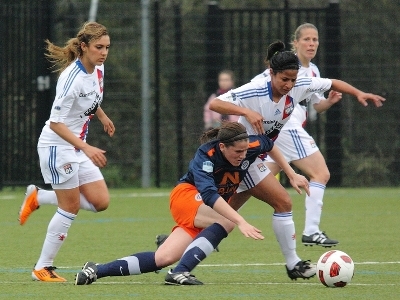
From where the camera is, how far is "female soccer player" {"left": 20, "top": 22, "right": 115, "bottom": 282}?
7301mm

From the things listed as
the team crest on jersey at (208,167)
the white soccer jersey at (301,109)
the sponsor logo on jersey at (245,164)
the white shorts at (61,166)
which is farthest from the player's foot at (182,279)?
the white soccer jersey at (301,109)

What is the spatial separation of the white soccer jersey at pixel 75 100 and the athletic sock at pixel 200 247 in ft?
4.02

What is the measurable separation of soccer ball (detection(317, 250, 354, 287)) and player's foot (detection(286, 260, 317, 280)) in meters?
0.34

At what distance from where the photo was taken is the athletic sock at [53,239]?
24.2ft

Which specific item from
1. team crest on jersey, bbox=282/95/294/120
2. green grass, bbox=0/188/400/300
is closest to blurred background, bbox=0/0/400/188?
green grass, bbox=0/188/400/300

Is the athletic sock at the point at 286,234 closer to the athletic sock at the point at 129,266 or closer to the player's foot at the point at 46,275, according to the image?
the athletic sock at the point at 129,266

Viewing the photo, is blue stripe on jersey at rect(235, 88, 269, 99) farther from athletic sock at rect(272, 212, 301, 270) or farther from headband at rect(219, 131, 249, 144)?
athletic sock at rect(272, 212, 301, 270)

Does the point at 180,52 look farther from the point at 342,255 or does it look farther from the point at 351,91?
the point at 342,255

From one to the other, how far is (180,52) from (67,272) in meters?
9.03

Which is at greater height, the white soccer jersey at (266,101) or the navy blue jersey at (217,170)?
the white soccer jersey at (266,101)

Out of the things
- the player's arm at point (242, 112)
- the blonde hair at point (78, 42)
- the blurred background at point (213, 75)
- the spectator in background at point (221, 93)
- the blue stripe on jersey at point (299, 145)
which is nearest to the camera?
the player's arm at point (242, 112)

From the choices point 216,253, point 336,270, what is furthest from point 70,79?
point 216,253

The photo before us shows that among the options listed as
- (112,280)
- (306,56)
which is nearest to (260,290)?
(112,280)

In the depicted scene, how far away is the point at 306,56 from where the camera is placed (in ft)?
32.4
